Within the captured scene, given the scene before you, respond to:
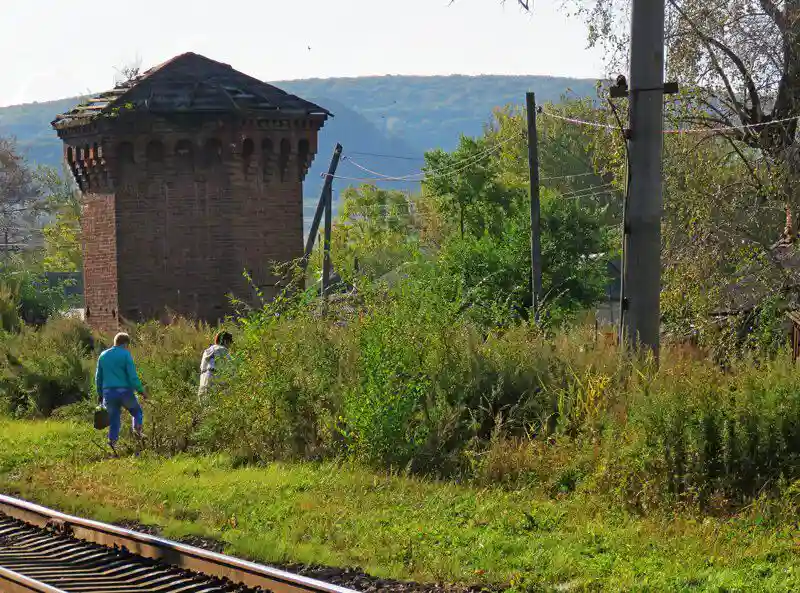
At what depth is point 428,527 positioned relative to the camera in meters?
10.0

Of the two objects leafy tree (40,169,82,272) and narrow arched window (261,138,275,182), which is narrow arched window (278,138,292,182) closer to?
narrow arched window (261,138,275,182)

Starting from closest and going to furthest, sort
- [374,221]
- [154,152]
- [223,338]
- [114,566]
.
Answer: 1. [114,566]
2. [223,338]
3. [154,152]
4. [374,221]

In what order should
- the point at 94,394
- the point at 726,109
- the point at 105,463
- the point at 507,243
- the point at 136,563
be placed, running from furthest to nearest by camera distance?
1. the point at 507,243
2. the point at 726,109
3. the point at 94,394
4. the point at 105,463
5. the point at 136,563

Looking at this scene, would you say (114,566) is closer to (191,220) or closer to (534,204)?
(534,204)

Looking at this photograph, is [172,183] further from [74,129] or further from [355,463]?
[355,463]

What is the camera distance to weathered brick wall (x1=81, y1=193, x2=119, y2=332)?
29328 mm

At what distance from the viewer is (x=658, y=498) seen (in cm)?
1021

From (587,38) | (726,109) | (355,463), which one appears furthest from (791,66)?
(355,463)

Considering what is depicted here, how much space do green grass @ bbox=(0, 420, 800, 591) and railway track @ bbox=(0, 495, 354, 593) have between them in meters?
0.52

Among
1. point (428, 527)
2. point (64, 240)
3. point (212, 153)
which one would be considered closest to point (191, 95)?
point (212, 153)

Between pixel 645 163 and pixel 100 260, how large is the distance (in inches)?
815

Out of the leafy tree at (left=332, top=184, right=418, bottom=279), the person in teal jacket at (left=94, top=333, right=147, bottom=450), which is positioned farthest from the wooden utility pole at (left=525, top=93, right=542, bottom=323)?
the leafy tree at (left=332, top=184, right=418, bottom=279)

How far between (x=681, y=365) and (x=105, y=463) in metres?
7.60

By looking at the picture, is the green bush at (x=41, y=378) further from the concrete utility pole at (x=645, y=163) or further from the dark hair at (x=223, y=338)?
the concrete utility pole at (x=645, y=163)
